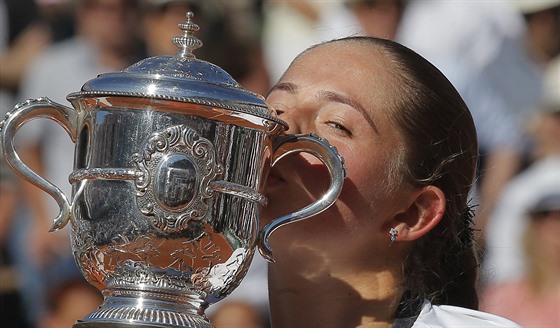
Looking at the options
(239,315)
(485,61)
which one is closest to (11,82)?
(239,315)

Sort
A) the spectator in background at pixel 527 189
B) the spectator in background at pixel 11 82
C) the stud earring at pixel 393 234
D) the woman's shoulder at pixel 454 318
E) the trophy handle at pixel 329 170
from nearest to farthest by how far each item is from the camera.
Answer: the trophy handle at pixel 329 170 → the woman's shoulder at pixel 454 318 → the stud earring at pixel 393 234 → the spectator in background at pixel 527 189 → the spectator in background at pixel 11 82

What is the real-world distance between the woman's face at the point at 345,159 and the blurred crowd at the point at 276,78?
83.4 inches

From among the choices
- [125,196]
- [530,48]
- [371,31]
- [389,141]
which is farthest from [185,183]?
[530,48]

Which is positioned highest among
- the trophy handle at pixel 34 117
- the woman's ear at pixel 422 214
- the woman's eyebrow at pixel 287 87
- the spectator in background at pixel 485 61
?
the spectator in background at pixel 485 61

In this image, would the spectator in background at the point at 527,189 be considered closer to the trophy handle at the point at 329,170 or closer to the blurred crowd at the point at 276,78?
the blurred crowd at the point at 276,78

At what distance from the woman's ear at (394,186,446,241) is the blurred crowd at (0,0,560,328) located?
2.04 metres

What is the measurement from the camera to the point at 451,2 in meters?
4.70

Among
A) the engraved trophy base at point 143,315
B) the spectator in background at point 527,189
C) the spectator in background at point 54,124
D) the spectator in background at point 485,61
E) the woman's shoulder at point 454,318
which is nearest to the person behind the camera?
the engraved trophy base at point 143,315

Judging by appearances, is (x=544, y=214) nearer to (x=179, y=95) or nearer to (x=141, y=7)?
(x=141, y=7)

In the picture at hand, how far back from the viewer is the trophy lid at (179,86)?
6.06 ft

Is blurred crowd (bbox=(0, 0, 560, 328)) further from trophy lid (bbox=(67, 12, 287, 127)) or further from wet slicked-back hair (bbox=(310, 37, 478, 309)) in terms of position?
trophy lid (bbox=(67, 12, 287, 127))

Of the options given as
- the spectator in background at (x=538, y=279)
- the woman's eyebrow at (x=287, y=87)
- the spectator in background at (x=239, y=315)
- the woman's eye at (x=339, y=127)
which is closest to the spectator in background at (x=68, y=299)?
the spectator in background at (x=239, y=315)

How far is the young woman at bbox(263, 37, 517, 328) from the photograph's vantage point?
2199 millimetres

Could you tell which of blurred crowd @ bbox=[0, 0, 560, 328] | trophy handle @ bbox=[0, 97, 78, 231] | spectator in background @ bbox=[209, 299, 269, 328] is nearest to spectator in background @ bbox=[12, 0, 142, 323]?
blurred crowd @ bbox=[0, 0, 560, 328]
